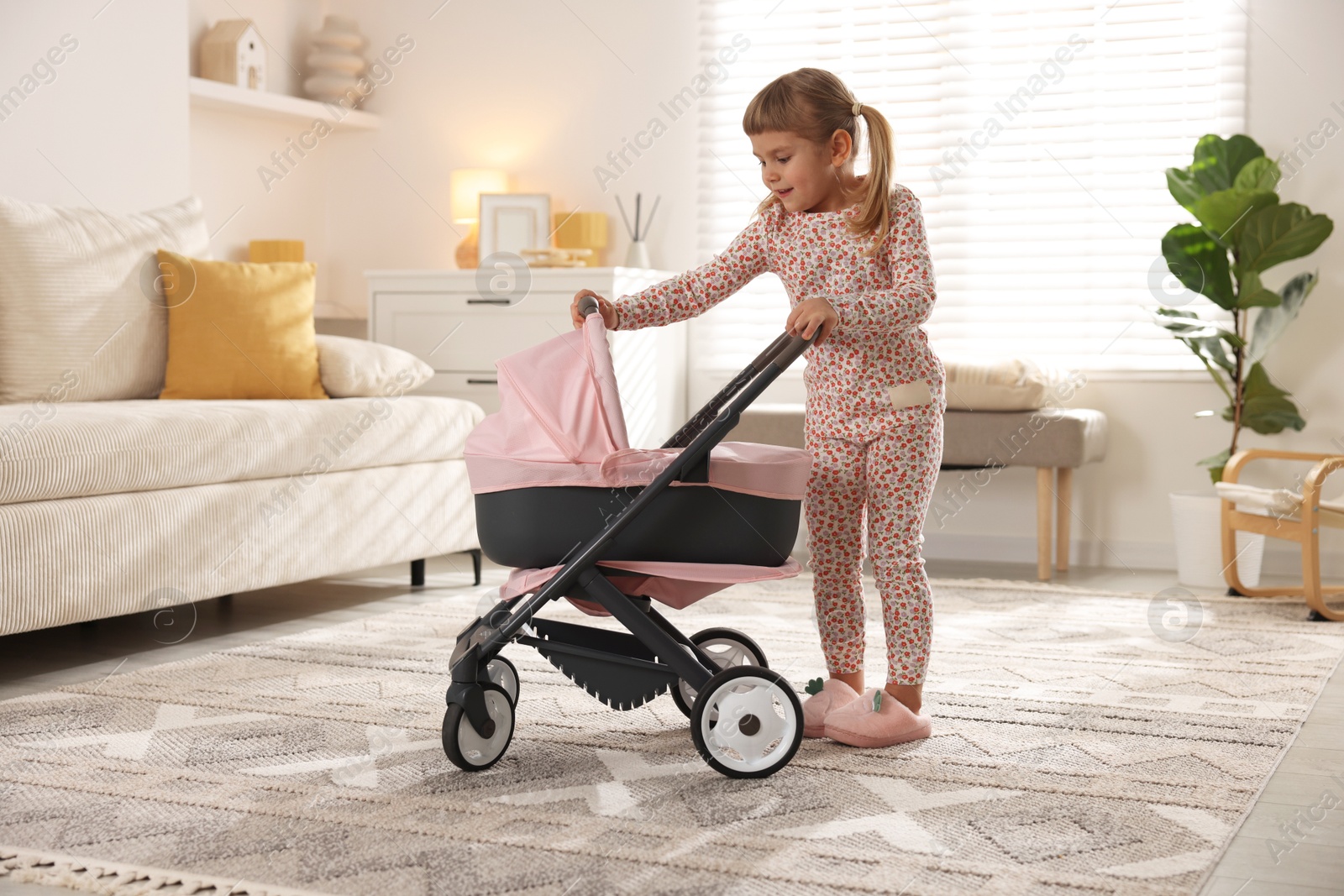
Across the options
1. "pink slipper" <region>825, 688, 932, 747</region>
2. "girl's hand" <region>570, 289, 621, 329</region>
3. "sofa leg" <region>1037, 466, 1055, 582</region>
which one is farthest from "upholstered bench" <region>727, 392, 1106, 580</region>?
"girl's hand" <region>570, 289, 621, 329</region>

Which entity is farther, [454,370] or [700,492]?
[454,370]

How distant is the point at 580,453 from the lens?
162 centimetres

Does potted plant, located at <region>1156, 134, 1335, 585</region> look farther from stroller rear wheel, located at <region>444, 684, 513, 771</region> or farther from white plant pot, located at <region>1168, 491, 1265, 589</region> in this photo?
stroller rear wheel, located at <region>444, 684, 513, 771</region>

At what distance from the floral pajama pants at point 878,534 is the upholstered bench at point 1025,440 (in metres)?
1.64

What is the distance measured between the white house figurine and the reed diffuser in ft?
4.32

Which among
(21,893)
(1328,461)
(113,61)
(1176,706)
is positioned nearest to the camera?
(21,893)

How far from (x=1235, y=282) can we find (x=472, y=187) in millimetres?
2540

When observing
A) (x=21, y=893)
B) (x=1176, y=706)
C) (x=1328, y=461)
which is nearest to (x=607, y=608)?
(x=21, y=893)

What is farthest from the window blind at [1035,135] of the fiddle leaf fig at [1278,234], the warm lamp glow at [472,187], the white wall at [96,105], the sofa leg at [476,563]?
the white wall at [96,105]

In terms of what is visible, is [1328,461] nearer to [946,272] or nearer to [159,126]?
[946,272]

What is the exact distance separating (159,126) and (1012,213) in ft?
8.47

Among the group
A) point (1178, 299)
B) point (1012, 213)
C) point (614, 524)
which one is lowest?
point (614, 524)

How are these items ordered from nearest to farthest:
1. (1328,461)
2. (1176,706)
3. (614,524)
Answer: (614,524) → (1176,706) → (1328,461)

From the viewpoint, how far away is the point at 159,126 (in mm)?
3740
